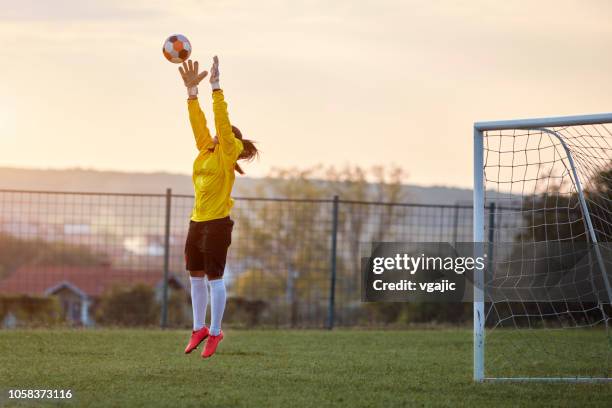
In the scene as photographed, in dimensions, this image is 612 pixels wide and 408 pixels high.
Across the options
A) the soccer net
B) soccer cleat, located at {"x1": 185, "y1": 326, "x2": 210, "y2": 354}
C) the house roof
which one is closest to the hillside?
the house roof

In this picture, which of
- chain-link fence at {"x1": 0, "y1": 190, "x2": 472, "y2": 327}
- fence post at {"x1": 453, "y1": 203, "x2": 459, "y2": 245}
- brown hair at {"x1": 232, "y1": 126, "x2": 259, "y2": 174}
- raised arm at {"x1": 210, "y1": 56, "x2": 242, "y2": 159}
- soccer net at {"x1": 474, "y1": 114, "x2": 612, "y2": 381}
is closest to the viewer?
soccer net at {"x1": 474, "y1": 114, "x2": 612, "y2": 381}

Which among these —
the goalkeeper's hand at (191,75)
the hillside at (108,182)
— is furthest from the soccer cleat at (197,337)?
the hillside at (108,182)

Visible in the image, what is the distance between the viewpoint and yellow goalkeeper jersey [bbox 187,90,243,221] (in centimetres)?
775

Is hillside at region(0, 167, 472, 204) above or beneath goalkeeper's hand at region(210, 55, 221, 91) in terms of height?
above

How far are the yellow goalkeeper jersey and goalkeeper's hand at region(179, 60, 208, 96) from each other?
14.5 inches

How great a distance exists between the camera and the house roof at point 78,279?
2042cm

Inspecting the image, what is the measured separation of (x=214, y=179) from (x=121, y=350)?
2608 millimetres

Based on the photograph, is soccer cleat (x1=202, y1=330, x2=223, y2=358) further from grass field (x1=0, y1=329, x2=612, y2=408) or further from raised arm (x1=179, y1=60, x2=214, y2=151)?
raised arm (x1=179, y1=60, x2=214, y2=151)

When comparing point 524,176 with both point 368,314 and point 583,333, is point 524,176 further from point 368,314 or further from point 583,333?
point 368,314

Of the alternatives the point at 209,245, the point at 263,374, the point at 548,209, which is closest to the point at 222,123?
the point at 209,245

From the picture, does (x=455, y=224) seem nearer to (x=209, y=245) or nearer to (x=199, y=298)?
(x=199, y=298)

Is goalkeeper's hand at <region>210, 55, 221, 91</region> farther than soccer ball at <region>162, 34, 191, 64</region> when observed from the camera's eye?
No

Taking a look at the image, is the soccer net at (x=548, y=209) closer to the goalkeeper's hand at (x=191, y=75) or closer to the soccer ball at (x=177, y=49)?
the goalkeeper's hand at (x=191, y=75)

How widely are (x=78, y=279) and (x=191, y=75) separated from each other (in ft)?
61.1
